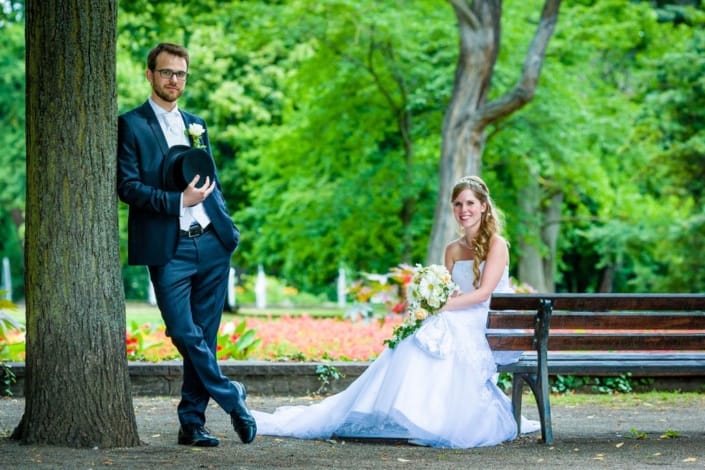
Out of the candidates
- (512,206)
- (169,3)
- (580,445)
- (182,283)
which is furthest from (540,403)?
(512,206)

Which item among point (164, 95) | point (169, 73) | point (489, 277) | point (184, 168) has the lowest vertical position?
point (489, 277)

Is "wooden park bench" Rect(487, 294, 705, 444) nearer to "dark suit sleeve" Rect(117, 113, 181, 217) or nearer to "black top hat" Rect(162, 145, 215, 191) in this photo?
"black top hat" Rect(162, 145, 215, 191)

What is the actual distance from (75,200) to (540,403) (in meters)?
3.06

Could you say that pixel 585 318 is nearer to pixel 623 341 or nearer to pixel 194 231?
pixel 623 341

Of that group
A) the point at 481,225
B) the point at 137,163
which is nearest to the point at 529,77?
the point at 481,225

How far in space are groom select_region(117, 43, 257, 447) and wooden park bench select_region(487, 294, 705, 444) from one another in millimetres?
1749

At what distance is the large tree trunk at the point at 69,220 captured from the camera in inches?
259

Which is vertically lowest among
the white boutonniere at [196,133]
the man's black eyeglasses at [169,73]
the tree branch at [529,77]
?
the white boutonniere at [196,133]

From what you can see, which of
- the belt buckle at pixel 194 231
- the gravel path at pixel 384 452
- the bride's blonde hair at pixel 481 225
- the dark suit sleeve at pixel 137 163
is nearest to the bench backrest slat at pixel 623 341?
the gravel path at pixel 384 452

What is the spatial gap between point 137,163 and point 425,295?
6.57 feet

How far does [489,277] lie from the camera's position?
7.90 metres

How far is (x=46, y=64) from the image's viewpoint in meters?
6.59

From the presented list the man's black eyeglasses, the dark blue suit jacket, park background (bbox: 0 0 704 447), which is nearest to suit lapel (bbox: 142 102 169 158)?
the dark blue suit jacket

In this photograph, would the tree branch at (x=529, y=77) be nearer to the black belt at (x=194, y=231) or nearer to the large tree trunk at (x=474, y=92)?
the large tree trunk at (x=474, y=92)
